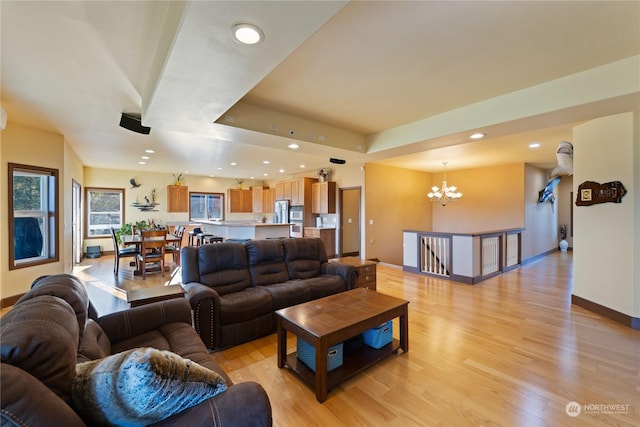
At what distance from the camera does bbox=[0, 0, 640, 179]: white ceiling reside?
1.79 m

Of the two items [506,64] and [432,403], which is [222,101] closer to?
[506,64]

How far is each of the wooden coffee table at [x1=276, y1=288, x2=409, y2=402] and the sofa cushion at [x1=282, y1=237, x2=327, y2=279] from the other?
3.59 feet

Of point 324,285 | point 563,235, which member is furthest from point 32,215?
point 563,235

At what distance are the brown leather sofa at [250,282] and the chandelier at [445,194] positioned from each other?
14.9 feet

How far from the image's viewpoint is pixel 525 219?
6.98 m

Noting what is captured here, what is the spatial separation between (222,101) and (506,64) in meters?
2.74

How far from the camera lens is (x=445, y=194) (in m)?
7.30

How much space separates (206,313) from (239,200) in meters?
8.36

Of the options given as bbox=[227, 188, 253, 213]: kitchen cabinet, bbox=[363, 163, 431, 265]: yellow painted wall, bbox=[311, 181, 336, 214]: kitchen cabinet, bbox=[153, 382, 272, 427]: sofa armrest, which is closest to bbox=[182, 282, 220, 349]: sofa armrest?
bbox=[153, 382, 272, 427]: sofa armrest

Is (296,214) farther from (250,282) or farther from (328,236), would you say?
(250,282)

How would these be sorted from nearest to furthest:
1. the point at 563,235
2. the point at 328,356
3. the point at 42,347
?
the point at 42,347
the point at 328,356
the point at 563,235

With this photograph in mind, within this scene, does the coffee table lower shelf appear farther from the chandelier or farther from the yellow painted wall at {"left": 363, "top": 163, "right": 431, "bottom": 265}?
the chandelier

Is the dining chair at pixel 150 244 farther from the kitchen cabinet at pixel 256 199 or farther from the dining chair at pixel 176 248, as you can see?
the kitchen cabinet at pixel 256 199

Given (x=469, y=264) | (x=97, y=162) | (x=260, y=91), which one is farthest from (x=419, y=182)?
(x=97, y=162)
